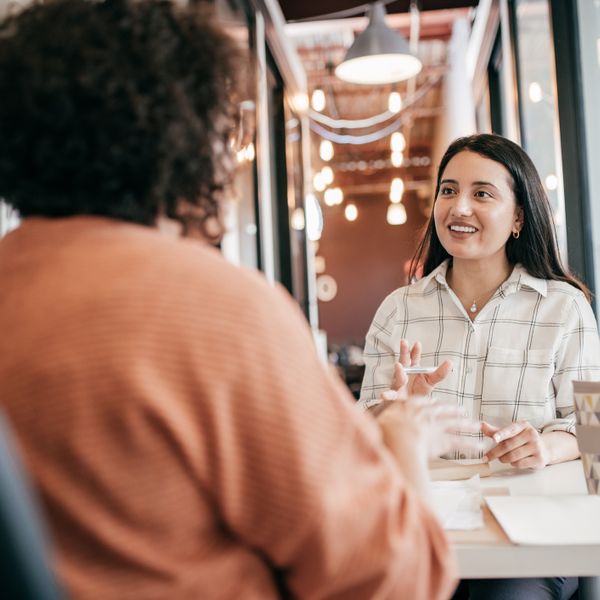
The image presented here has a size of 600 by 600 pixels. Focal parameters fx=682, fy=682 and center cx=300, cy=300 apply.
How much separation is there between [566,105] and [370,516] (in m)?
2.41

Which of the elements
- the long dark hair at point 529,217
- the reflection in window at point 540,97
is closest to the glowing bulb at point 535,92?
the reflection in window at point 540,97

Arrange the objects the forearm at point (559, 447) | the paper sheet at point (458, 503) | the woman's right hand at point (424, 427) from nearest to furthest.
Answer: the woman's right hand at point (424, 427) < the paper sheet at point (458, 503) < the forearm at point (559, 447)

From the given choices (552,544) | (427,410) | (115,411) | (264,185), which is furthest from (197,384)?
(264,185)

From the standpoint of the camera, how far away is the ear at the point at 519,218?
2.08m

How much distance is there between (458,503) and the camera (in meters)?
1.29

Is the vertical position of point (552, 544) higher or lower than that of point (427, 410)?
lower

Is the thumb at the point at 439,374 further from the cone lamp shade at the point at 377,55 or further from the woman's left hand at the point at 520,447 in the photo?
the cone lamp shade at the point at 377,55

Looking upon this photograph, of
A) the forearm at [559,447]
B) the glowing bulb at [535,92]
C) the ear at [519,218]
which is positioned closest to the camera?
the forearm at [559,447]

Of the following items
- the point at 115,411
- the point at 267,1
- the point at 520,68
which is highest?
the point at 267,1

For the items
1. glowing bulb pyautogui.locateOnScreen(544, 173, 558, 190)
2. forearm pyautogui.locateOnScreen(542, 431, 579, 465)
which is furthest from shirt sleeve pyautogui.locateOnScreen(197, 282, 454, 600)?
glowing bulb pyautogui.locateOnScreen(544, 173, 558, 190)

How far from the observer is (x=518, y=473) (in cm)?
155

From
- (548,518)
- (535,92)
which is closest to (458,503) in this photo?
(548,518)

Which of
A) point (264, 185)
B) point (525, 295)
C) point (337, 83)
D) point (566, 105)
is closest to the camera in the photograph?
point (525, 295)

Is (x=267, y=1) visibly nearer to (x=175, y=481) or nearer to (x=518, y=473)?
(x=518, y=473)
